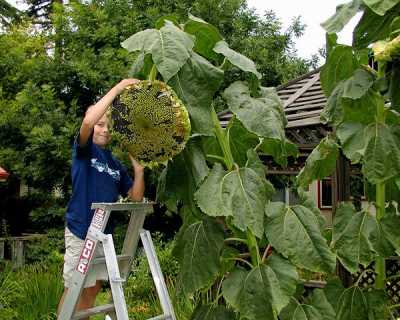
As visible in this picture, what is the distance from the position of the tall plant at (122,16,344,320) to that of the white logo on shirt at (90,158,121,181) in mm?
1390

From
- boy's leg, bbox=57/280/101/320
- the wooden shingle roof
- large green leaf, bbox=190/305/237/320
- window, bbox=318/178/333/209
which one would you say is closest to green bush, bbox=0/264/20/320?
boy's leg, bbox=57/280/101/320

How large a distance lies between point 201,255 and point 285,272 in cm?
26

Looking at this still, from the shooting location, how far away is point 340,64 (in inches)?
77.8

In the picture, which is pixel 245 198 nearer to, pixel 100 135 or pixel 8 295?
pixel 100 135

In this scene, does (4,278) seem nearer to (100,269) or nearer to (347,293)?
(100,269)

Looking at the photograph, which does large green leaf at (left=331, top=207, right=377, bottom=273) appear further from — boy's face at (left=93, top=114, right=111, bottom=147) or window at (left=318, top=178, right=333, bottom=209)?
window at (left=318, top=178, right=333, bottom=209)

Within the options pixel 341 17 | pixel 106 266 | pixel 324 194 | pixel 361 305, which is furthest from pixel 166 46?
pixel 324 194

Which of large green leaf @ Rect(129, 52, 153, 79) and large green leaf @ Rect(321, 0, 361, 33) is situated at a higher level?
large green leaf @ Rect(321, 0, 361, 33)

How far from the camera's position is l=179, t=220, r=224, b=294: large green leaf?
182 centimetres

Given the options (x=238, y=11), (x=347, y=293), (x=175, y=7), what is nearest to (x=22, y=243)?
(x=175, y=7)

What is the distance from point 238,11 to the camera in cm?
804

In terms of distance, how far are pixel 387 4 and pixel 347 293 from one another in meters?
0.97

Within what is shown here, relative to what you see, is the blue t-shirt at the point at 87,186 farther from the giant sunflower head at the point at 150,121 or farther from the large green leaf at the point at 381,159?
the large green leaf at the point at 381,159

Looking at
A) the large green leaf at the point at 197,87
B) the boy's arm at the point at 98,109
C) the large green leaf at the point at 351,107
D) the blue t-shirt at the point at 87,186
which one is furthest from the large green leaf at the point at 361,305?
the blue t-shirt at the point at 87,186
